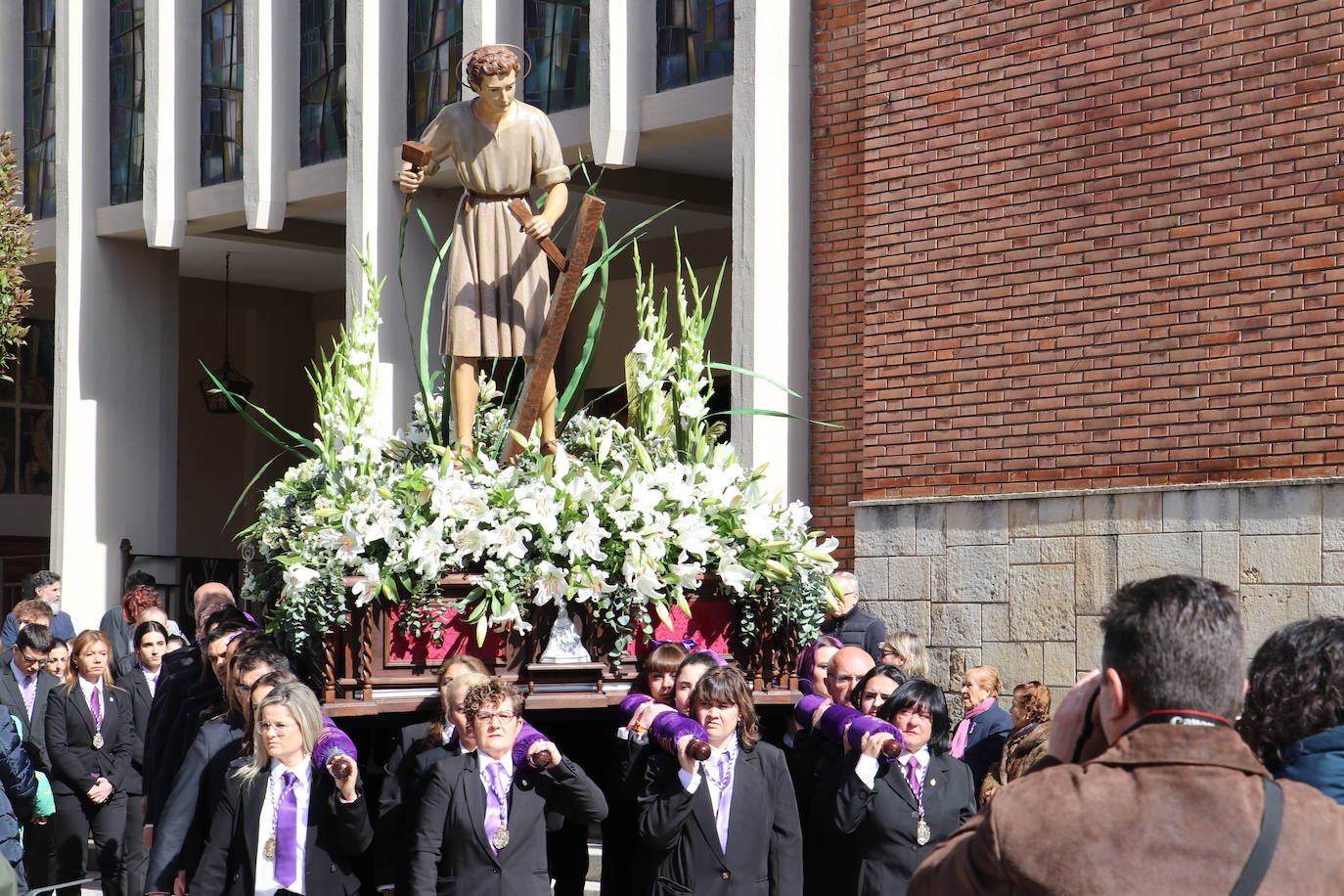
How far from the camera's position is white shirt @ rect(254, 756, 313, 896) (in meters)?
5.58

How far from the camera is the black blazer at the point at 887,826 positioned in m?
5.92

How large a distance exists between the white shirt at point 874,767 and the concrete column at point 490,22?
30.5 ft

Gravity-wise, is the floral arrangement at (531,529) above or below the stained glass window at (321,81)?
below

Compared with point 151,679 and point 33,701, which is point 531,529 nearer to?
point 151,679

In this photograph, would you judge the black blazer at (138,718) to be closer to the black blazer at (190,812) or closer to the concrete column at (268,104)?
the black blazer at (190,812)

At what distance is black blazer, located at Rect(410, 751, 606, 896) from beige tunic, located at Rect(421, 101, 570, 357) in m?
2.01

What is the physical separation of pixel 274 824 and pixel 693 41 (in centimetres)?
907

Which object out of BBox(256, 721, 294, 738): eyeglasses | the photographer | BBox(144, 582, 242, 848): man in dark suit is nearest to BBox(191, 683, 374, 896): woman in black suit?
BBox(256, 721, 294, 738): eyeglasses

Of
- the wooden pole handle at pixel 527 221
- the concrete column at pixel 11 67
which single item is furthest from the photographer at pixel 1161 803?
the concrete column at pixel 11 67

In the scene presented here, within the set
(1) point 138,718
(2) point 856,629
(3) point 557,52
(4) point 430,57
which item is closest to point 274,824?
(2) point 856,629

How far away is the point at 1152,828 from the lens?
7.83 feet

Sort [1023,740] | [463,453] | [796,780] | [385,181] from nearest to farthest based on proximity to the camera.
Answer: [1023,740] → [796,780] → [463,453] → [385,181]

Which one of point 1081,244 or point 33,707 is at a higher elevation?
point 1081,244

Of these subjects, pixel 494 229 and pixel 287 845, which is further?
pixel 494 229
